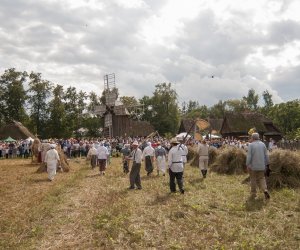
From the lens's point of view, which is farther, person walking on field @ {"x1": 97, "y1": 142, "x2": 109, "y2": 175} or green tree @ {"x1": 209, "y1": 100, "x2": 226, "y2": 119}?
green tree @ {"x1": 209, "y1": 100, "x2": 226, "y2": 119}

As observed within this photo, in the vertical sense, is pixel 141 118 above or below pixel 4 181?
above

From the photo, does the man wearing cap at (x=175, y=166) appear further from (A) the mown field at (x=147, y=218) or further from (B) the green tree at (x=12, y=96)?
(B) the green tree at (x=12, y=96)

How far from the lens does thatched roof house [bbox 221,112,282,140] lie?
195ft

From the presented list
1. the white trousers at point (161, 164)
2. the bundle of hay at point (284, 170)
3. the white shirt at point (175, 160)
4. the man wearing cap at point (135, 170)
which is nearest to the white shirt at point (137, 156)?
the man wearing cap at point (135, 170)

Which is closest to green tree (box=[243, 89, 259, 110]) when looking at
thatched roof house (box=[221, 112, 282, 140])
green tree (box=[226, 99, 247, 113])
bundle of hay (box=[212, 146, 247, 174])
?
green tree (box=[226, 99, 247, 113])

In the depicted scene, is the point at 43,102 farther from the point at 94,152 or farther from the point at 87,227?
the point at 87,227

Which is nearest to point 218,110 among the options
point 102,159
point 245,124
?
point 245,124

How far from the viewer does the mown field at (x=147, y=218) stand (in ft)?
27.2

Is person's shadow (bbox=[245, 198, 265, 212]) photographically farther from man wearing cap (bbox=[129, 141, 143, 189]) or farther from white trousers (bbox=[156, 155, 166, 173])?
white trousers (bbox=[156, 155, 166, 173])

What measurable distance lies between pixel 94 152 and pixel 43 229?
17555mm

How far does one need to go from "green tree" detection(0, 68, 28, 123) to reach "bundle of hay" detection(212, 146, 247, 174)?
50144 mm

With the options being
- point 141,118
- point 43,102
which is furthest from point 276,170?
point 141,118

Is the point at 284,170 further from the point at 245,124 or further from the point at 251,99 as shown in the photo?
the point at 251,99

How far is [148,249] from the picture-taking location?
310 inches
